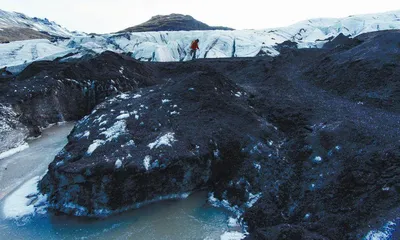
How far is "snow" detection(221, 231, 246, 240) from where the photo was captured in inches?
225

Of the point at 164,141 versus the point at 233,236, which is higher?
the point at 164,141

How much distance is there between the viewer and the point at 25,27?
7300cm

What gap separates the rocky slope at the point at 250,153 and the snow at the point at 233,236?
26 cm

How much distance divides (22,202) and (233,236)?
214 inches

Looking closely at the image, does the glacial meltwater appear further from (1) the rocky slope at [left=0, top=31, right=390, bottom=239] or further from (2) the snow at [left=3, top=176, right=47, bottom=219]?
(1) the rocky slope at [left=0, top=31, right=390, bottom=239]

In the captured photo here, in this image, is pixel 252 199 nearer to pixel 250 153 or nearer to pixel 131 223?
pixel 250 153

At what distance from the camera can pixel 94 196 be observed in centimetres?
660

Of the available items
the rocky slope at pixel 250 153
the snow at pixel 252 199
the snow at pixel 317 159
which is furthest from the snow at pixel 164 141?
the snow at pixel 317 159

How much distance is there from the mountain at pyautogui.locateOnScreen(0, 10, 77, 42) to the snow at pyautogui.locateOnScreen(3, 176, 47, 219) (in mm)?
57480

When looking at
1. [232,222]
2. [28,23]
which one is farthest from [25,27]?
[232,222]

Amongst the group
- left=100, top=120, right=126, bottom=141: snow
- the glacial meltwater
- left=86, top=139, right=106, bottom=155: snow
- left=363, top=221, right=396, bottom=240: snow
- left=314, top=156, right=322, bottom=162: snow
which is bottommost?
the glacial meltwater

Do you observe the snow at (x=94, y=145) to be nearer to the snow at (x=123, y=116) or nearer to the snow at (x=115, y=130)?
the snow at (x=115, y=130)

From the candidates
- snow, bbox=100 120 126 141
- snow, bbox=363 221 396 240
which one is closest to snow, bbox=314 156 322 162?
snow, bbox=363 221 396 240

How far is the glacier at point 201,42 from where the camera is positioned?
86.4 ft
